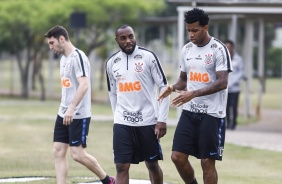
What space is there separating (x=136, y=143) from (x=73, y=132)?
3.57 feet

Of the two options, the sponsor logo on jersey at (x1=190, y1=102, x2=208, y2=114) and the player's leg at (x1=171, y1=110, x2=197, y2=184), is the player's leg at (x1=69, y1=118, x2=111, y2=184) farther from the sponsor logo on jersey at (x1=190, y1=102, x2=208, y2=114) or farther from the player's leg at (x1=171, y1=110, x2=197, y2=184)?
the sponsor logo on jersey at (x1=190, y1=102, x2=208, y2=114)

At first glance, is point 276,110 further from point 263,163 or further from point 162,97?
point 162,97

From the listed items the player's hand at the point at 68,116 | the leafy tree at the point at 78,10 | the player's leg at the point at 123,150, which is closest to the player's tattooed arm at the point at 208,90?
the player's leg at the point at 123,150

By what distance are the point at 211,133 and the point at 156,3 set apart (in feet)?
78.5

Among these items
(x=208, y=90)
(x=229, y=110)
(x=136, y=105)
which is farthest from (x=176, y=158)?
(x=229, y=110)

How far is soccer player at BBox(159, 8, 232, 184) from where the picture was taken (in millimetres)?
9117

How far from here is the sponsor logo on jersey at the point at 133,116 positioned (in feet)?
30.8

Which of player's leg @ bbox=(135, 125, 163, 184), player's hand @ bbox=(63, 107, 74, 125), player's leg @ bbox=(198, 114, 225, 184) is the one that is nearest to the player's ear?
player's hand @ bbox=(63, 107, 74, 125)

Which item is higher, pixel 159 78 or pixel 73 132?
pixel 159 78

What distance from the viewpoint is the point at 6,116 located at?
24203 mm

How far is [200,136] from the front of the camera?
926cm

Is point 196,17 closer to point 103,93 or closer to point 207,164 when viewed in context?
point 207,164

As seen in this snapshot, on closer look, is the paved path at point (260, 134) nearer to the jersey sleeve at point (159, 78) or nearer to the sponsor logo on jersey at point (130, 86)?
the jersey sleeve at point (159, 78)

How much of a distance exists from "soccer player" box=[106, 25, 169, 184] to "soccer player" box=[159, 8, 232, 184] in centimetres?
25
